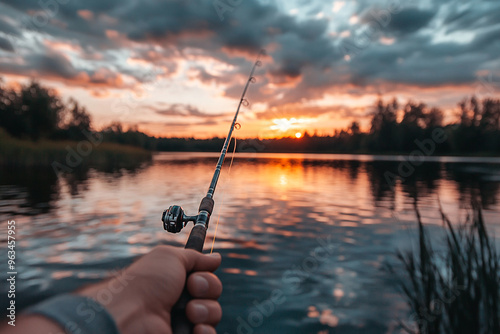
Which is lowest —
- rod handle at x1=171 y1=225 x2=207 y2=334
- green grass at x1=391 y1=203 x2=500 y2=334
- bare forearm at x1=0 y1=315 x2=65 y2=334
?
green grass at x1=391 y1=203 x2=500 y2=334

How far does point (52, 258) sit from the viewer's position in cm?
657

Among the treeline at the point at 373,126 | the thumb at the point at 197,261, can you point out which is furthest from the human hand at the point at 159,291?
the treeline at the point at 373,126

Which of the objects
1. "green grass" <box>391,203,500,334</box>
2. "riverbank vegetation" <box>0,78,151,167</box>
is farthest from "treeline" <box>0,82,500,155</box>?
"green grass" <box>391,203,500,334</box>

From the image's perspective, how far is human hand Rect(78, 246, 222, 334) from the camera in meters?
1.10

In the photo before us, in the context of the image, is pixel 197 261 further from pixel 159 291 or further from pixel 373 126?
pixel 373 126

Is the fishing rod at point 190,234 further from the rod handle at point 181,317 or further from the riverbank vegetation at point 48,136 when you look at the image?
the riverbank vegetation at point 48,136

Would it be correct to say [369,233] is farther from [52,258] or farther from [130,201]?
[130,201]

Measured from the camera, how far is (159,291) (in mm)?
1288

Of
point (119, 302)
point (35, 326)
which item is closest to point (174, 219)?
point (119, 302)

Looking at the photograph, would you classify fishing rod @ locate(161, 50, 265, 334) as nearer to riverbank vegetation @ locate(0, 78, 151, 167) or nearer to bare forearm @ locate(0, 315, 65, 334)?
bare forearm @ locate(0, 315, 65, 334)

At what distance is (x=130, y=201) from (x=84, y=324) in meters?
13.5

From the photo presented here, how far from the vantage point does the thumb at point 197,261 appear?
1503 mm

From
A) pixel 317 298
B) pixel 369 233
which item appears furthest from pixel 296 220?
pixel 317 298

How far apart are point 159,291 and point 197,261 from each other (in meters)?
0.30
